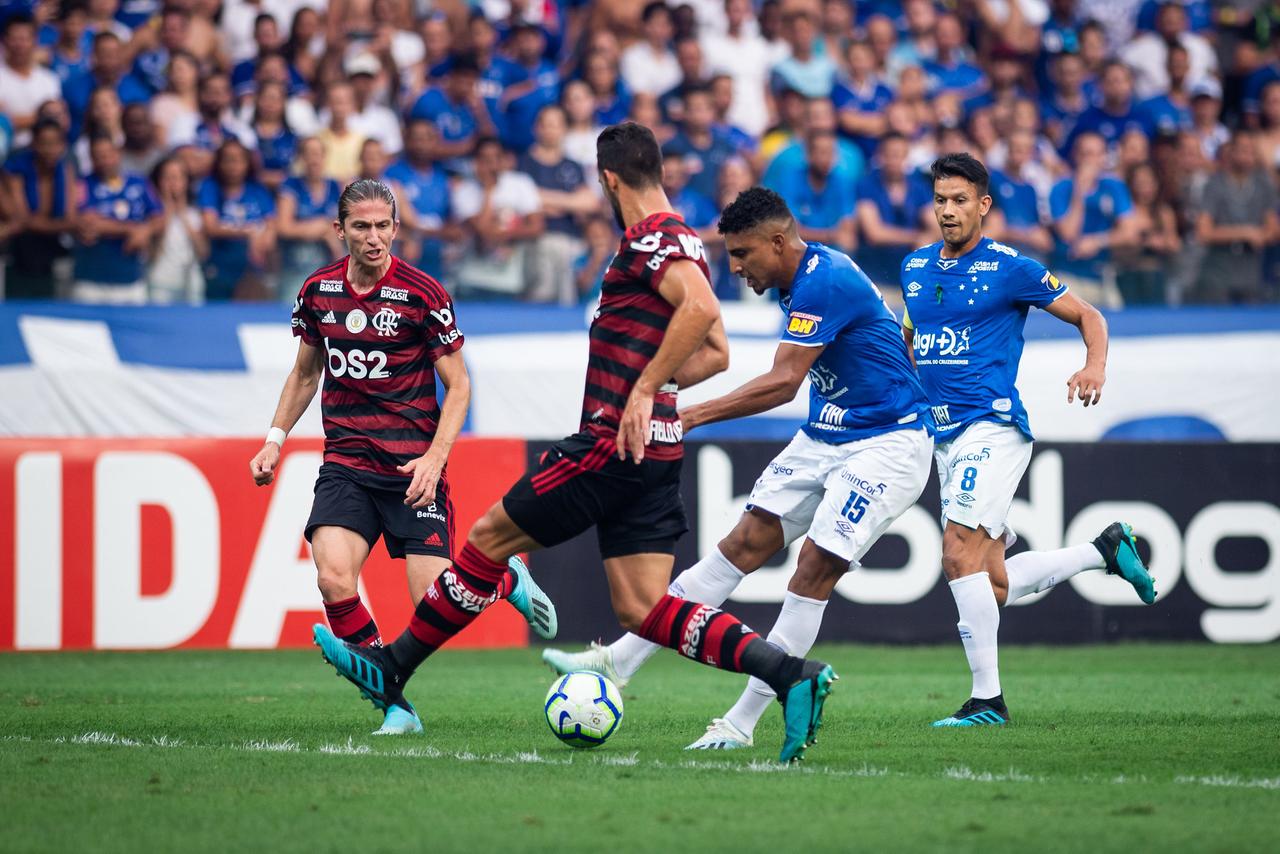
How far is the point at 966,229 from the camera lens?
828cm

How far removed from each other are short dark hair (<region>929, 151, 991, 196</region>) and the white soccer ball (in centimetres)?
316

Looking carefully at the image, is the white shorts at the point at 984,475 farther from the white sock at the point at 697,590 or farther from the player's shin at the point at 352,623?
the player's shin at the point at 352,623

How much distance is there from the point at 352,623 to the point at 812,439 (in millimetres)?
2236

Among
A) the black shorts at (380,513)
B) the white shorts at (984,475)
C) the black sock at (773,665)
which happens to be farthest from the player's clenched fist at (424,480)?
the white shorts at (984,475)

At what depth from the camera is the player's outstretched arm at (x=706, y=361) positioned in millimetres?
6602

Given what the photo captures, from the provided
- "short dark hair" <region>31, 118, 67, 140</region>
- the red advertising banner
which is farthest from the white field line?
"short dark hair" <region>31, 118, 67, 140</region>

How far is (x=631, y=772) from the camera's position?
20.5 ft

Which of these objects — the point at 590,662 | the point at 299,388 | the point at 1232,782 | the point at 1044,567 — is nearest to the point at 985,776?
the point at 1232,782

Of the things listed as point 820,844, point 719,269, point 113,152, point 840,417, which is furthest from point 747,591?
point 820,844

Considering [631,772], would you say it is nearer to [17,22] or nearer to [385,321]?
[385,321]

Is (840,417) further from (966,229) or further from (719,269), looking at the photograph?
(719,269)

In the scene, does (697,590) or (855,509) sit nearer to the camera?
(855,509)

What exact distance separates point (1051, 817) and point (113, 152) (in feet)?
37.6

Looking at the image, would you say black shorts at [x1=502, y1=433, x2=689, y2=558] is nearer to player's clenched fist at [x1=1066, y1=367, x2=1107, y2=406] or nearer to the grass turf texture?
the grass turf texture
